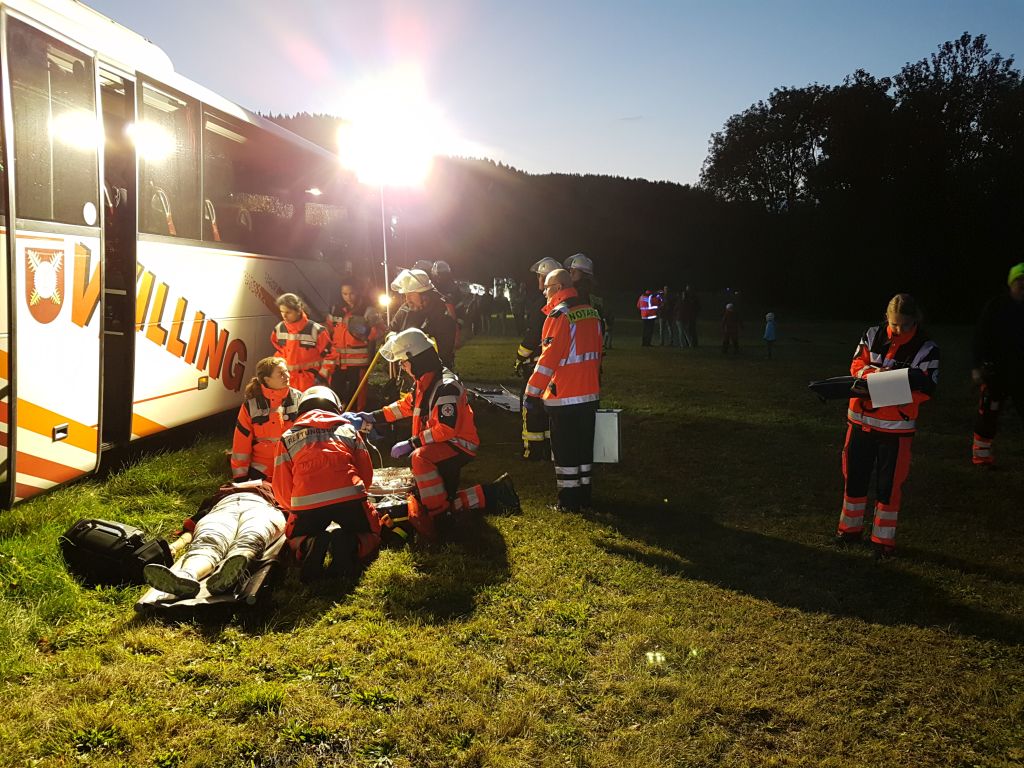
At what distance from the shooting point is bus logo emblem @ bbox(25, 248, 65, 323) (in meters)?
5.13

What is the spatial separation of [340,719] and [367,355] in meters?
7.31

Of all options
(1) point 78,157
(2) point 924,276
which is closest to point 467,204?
(2) point 924,276

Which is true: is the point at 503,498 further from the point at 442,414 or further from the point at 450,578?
the point at 450,578

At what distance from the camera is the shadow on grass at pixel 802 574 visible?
4.56 m

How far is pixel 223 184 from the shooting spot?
8367mm

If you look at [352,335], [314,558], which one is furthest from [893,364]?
[352,335]

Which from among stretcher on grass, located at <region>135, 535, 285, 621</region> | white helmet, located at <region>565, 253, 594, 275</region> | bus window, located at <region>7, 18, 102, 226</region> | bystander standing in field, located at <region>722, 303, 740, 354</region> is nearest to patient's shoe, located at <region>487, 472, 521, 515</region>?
white helmet, located at <region>565, 253, 594, 275</region>

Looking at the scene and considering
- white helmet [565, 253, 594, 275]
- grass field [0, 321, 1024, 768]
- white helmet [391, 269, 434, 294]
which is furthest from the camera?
white helmet [391, 269, 434, 294]

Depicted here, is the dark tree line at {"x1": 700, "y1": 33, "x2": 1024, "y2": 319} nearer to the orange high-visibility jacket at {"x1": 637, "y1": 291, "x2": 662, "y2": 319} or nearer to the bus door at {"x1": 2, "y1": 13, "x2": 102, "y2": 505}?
the orange high-visibility jacket at {"x1": 637, "y1": 291, "x2": 662, "y2": 319}

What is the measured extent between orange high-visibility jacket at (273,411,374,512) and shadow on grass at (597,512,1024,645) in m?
2.06

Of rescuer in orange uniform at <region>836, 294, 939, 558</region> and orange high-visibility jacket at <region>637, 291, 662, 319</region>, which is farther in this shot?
orange high-visibility jacket at <region>637, 291, 662, 319</region>

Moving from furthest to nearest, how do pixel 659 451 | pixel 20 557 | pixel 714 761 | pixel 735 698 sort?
pixel 659 451
pixel 20 557
pixel 735 698
pixel 714 761

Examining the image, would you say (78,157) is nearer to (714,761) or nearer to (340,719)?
(340,719)

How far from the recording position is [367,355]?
10312 mm
